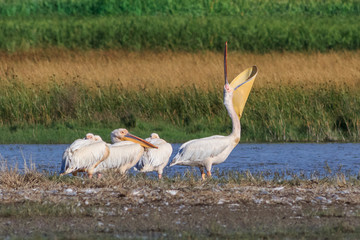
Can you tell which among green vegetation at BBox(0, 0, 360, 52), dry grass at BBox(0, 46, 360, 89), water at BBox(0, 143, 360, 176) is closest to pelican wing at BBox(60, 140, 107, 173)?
water at BBox(0, 143, 360, 176)

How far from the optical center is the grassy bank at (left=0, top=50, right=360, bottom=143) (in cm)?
1358

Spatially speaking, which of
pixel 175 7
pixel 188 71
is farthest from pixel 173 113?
pixel 175 7

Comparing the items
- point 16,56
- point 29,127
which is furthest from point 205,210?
point 16,56

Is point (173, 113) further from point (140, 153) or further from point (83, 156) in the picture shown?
point (83, 156)

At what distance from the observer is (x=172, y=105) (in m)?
14.7

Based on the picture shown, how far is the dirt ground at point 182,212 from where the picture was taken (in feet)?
19.7

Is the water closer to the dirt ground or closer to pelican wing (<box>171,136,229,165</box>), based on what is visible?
pelican wing (<box>171,136,229,165</box>)

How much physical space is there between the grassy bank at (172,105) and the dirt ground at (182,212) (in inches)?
223

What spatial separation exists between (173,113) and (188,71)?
96.7 inches

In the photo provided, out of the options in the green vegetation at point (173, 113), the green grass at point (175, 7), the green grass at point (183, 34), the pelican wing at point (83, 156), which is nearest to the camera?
the pelican wing at point (83, 156)

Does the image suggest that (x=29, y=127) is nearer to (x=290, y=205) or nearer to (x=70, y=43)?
(x=290, y=205)

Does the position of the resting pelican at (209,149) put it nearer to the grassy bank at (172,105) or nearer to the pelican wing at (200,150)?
the pelican wing at (200,150)

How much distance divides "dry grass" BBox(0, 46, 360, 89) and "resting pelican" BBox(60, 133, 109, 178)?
613 centimetres

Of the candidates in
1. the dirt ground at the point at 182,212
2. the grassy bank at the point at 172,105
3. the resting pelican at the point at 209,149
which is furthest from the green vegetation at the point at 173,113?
the dirt ground at the point at 182,212
